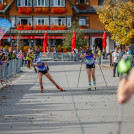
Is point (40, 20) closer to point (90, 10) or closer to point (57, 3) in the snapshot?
point (57, 3)

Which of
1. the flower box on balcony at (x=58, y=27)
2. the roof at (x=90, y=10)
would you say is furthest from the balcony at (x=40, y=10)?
the roof at (x=90, y=10)

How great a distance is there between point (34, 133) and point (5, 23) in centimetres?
983

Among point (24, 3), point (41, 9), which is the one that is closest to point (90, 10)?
point (41, 9)

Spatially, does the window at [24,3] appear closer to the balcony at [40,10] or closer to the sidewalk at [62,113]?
the balcony at [40,10]

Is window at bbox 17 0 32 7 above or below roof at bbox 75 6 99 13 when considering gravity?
above

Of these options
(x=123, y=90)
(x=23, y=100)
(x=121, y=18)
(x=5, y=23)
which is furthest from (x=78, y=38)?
(x=123, y=90)

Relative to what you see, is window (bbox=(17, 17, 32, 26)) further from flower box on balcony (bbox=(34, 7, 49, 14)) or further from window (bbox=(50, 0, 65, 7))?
window (bbox=(50, 0, 65, 7))

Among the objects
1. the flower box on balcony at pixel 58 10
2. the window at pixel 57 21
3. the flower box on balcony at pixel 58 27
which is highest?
the flower box on balcony at pixel 58 10

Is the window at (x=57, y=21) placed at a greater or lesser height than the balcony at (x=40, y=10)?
lesser

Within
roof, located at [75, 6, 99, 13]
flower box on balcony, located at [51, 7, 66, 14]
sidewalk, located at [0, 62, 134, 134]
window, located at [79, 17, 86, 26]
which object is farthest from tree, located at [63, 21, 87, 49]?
sidewalk, located at [0, 62, 134, 134]

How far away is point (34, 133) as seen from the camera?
7.20m

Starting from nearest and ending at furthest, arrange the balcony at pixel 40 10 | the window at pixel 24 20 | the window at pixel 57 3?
the balcony at pixel 40 10, the window at pixel 57 3, the window at pixel 24 20

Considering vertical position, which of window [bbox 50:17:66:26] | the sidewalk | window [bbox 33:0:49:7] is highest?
window [bbox 33:0:49:7]

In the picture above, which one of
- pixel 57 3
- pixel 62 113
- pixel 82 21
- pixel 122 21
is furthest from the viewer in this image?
pixel 82 21
